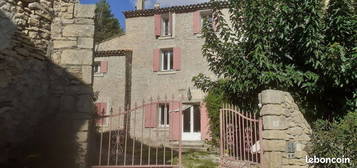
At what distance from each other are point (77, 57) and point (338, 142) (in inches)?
182

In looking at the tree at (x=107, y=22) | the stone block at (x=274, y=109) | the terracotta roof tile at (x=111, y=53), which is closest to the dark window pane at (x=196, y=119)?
the terracotta roof tile at (x=111, y=53)

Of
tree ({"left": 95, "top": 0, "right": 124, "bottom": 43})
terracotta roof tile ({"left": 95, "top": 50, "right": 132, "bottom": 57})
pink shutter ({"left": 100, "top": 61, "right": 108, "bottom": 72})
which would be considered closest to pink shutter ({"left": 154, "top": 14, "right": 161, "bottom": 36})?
terracotta roof tile ({"left": 95, "top": 50, "right": 132, "bottom": 57})

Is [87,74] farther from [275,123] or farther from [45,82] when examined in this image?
[275,123]

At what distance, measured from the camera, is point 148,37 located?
1584 centimetres

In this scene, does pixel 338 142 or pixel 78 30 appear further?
pixel 78 30

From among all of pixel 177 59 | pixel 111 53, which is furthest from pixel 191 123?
pixel 111 53

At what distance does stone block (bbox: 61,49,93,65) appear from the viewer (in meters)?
5.18

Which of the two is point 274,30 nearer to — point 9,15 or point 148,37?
point 9,15

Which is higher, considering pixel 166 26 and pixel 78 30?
pixel 166 26

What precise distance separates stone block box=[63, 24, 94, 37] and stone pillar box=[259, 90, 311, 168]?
3323 mm

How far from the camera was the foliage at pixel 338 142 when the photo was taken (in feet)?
15.6

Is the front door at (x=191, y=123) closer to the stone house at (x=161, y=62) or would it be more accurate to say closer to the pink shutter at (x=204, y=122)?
the stone house at (x=161, y=62)

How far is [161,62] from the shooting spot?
1551cm

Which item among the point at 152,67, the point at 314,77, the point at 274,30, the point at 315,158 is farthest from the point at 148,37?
the point at 315,158
